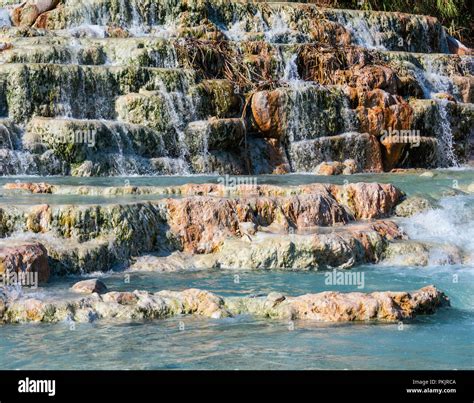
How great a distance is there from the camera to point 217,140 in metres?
19.1

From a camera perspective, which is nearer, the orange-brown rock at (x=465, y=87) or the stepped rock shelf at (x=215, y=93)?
the stepped rock shelf at (x=215, y=93)

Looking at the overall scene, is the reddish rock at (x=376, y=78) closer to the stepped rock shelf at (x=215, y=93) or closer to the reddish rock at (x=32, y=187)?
the stepped rock shelf at (x=215, y=93)

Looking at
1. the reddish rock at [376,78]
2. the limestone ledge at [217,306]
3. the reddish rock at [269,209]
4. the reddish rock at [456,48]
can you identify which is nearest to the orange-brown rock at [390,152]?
the reddish rock at [376,78]

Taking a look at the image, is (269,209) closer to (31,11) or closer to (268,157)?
(268,157)

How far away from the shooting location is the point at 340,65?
23.0 m

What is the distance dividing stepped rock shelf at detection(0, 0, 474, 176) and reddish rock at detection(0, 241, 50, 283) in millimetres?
7060

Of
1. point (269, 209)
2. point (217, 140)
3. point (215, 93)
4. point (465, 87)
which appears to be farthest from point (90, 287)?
point (465, 87)

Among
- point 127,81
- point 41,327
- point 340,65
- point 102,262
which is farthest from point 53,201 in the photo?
point 340,65

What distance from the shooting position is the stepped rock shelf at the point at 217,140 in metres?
9.91

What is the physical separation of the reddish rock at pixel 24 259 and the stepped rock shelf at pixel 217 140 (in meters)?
0.02

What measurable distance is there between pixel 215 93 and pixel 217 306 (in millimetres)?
12178

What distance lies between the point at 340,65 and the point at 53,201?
40.8 ft

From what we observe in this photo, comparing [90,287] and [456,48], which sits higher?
[456,48]
